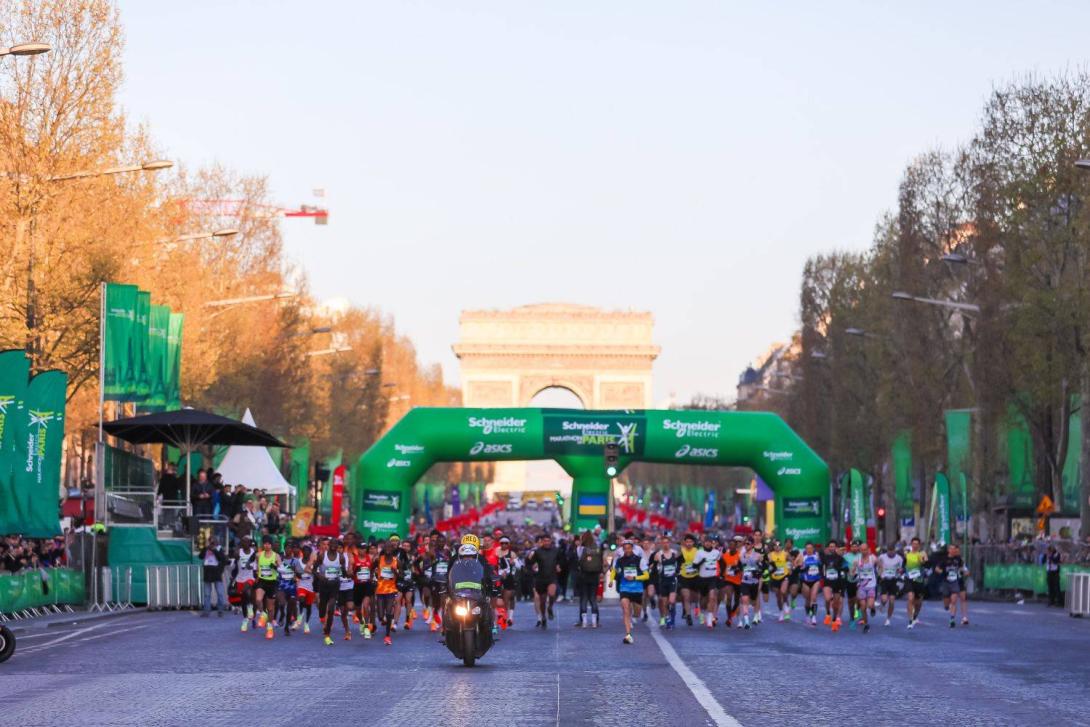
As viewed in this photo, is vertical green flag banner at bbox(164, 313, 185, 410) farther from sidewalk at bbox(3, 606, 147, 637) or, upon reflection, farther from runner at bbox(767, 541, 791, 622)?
runner at bbox(767, 541, 791, 622)

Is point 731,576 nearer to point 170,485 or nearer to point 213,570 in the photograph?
point 213,570

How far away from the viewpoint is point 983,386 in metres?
52.6

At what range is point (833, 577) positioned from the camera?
112ft

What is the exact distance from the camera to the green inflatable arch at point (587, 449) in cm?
4853

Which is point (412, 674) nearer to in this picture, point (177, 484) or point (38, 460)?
point (38, 460)

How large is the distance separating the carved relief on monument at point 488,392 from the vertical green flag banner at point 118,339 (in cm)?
9728

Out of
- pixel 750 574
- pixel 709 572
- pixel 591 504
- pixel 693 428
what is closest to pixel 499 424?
pixel 591 504

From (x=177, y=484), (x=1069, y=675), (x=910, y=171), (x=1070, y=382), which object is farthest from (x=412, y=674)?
(x=910, y=171)

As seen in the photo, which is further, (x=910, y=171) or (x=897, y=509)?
(x=897, y=509)

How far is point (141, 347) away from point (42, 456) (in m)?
9.49

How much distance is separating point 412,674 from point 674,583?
12.6m

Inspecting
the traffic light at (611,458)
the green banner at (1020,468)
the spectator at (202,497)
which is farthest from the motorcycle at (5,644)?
the green banner at (1020,468)

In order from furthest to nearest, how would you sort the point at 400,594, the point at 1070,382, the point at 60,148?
the point at 1070,382 < the point at 60,148 < the point at 400,594

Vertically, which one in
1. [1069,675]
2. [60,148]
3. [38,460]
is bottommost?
[1069,675]
